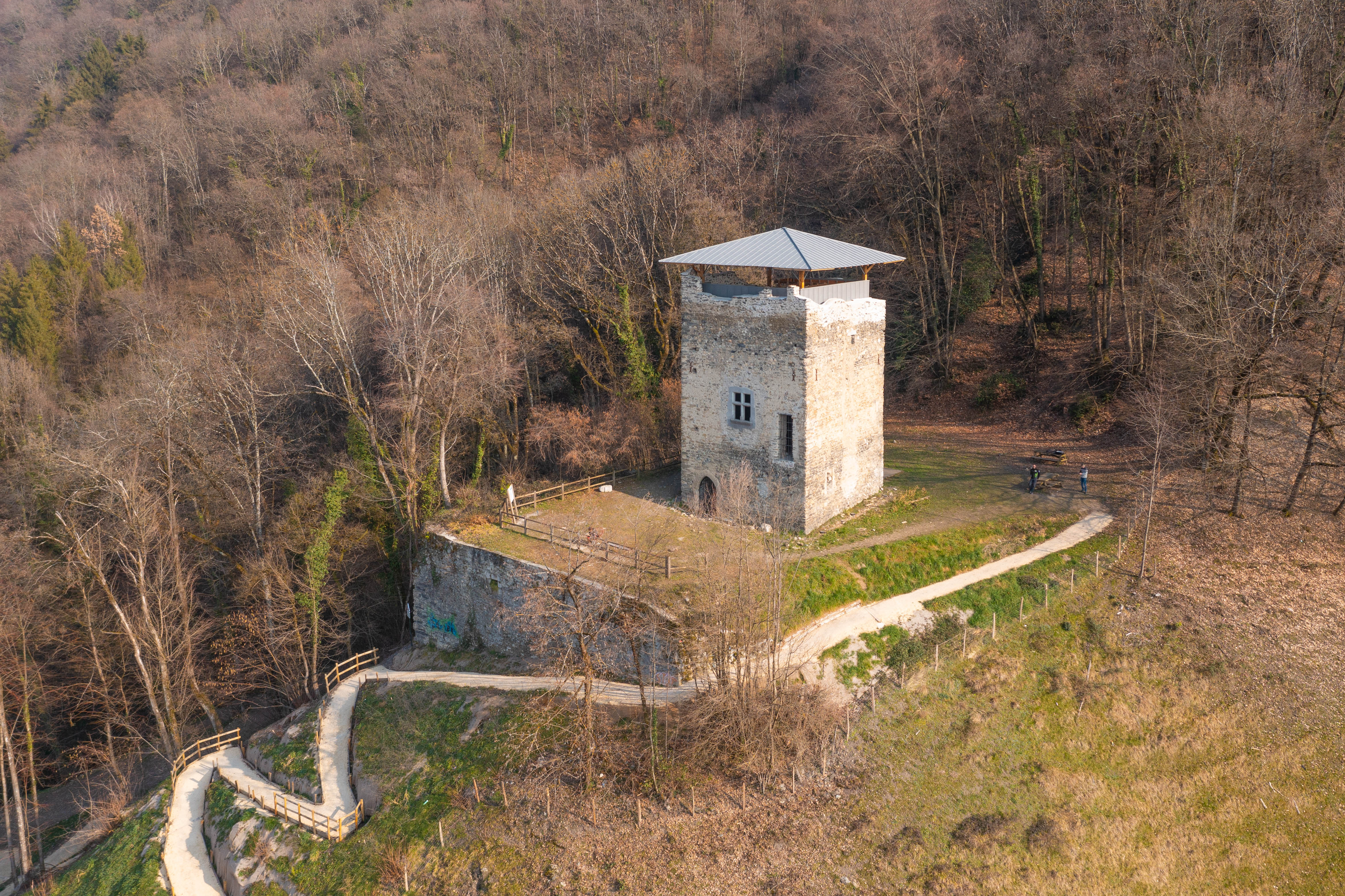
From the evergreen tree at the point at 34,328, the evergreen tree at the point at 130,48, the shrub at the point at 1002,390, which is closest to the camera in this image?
the shrub at the point at 1002,390

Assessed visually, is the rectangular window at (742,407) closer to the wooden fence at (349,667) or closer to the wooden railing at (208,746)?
the wooden fence at (349,667)

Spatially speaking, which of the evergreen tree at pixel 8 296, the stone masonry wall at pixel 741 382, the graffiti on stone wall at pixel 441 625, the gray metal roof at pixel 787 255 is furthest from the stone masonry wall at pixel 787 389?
the evergreen tree at pixel 8 296

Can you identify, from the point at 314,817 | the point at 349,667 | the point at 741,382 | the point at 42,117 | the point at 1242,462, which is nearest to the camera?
the point at 314,817

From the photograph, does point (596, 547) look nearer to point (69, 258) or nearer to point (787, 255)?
point (787, 255)

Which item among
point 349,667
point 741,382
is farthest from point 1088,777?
point 349,667

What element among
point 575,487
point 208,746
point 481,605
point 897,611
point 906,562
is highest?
point 575,487

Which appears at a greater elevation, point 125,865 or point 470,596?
point 470,596

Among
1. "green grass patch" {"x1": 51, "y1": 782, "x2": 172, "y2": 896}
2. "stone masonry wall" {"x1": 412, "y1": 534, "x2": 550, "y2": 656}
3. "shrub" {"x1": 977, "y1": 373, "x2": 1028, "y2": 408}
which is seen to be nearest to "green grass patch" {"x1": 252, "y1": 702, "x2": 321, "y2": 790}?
"green grass patch" {"x1": 51, "y1": 782, "x2": 172, "y2": 896}
